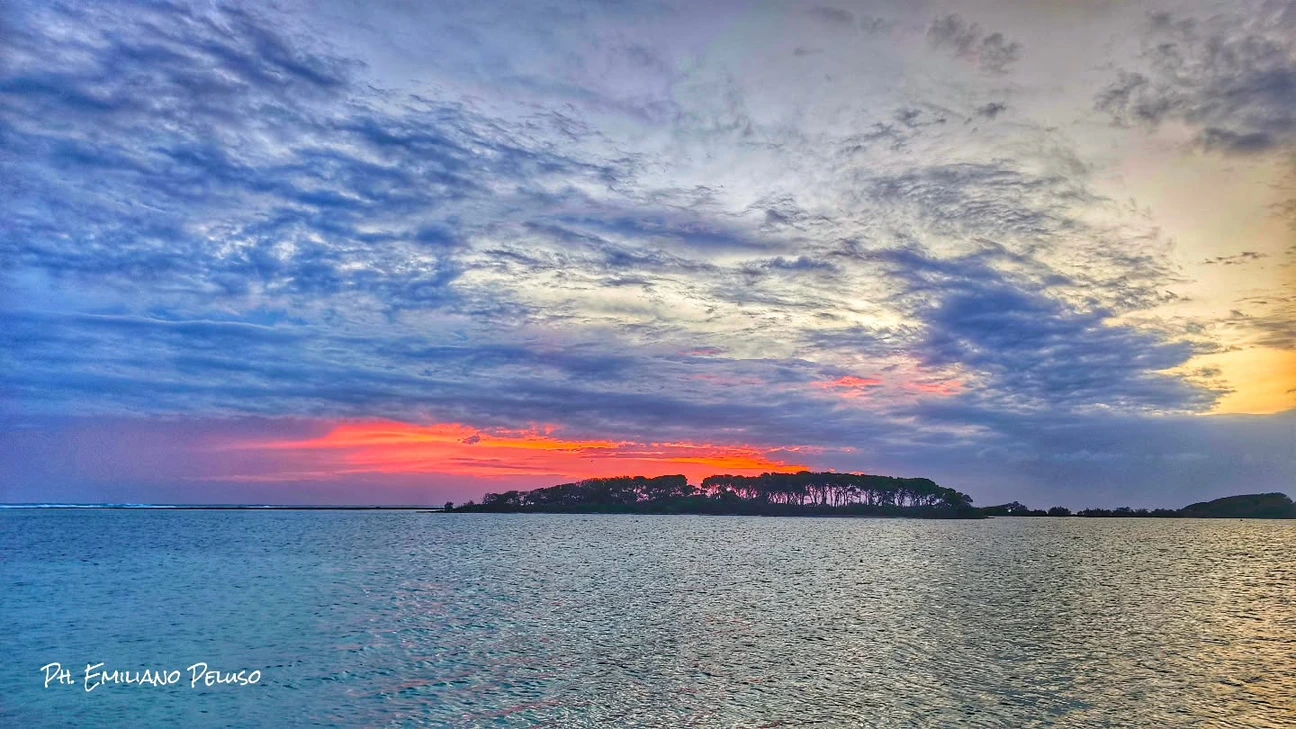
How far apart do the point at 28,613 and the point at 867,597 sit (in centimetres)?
6442

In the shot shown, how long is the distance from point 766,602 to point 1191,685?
30.8 m

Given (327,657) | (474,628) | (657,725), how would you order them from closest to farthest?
(657,725) < (327,657) < (474,628)

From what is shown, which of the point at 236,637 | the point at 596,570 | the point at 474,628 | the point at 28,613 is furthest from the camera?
the point at 596,570

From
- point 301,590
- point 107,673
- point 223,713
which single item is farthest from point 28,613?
point 223,713

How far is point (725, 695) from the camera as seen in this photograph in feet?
108

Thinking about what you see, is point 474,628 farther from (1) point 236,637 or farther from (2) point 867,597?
(2) point 867,597

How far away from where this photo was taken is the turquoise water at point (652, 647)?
31.2 m

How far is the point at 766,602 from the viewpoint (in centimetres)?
6209

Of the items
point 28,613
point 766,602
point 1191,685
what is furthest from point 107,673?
point 1191,685

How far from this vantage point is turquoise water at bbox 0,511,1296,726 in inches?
1228

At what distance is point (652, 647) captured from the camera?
42906 mm

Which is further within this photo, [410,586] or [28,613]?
[410,586]

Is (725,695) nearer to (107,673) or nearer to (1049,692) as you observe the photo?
(1049,692)

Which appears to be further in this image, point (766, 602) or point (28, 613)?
point (766, 602)
